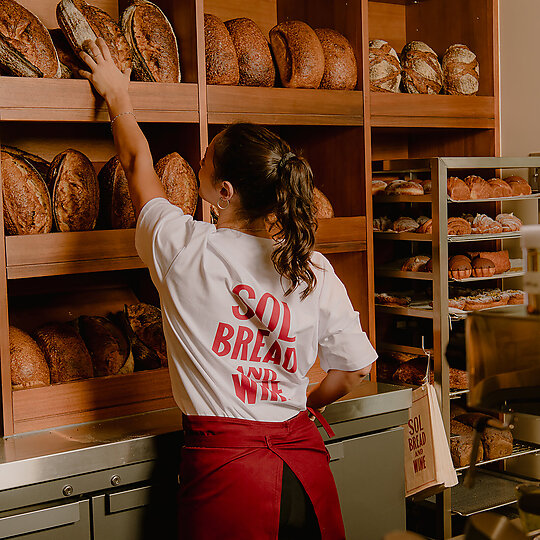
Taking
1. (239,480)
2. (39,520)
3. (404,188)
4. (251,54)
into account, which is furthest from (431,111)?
(39,520)

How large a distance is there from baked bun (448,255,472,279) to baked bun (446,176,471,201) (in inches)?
8.9

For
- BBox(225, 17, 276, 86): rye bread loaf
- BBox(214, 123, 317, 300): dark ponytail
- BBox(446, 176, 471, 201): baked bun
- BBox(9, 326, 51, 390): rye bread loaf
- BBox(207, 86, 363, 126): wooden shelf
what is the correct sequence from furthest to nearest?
BBox(446, 176, 471, 201): baked bun < BBox(225, 17, 276, 86): rye bread loaf < BBox(207, 86, 363, 126): wooden shelf < BBox(9, 326, 51, 390): rye bread loaf < BBox(214, 123, 317, 300): dark ponytail

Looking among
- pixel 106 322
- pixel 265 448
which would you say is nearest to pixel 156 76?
pixel 106 322

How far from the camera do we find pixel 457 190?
9.16 feet

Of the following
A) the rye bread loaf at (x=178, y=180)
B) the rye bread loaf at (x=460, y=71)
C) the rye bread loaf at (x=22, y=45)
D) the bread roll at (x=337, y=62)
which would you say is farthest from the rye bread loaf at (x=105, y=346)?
the rye bread loaf at (x=460, y=71)

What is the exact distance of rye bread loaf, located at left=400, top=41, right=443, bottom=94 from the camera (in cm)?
288

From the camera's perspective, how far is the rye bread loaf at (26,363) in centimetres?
202

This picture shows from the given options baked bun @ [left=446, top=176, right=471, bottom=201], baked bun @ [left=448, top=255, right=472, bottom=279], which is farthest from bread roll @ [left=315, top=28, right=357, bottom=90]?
baked bun @ [left=448, top=255, right=472, bottom=279]

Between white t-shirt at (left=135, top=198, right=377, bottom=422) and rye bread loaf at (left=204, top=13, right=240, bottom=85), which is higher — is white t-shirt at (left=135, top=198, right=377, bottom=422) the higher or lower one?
the lower one

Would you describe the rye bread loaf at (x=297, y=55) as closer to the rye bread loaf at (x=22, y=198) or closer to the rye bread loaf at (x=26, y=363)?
the rye bread loaf at (x=22, y=198)

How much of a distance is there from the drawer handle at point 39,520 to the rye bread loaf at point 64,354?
1.37 ft

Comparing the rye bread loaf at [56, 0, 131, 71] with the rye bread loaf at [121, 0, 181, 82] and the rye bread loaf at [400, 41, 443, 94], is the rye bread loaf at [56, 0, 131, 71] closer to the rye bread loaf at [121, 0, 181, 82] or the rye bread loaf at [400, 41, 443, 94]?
the rye bread loaf at [121, 0, 181, 82]

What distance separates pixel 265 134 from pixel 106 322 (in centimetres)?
89

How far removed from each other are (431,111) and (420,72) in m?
0.18
